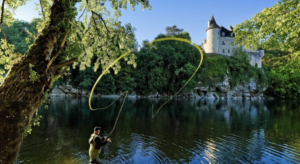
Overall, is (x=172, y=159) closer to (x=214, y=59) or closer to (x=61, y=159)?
(x=61, y=159)

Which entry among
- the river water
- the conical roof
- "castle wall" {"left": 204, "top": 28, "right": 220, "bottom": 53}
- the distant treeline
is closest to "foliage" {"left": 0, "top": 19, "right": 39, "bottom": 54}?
the distant treeline

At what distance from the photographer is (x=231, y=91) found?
65625 mm

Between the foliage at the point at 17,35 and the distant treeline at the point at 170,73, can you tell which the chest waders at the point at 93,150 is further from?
the foliage at the point at 17,35

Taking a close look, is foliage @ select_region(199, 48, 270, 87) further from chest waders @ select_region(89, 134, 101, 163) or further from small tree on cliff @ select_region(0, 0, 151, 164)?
small tree on cliff @ select_region(0, 0, 151, 164)

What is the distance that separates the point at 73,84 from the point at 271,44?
181 feet

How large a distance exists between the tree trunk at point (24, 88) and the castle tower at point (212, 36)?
74.9 metres

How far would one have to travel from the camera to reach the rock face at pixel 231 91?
62.9 m

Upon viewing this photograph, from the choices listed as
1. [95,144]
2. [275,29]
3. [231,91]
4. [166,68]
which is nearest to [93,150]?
[95,144]

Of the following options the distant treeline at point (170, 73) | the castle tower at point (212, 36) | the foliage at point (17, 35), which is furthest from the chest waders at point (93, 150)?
the castle tower at point (212, 36)

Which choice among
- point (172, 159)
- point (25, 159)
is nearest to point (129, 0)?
point (172, 159)

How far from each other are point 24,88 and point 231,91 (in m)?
69.6

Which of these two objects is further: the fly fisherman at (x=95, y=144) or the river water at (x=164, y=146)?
the river water at (x=164, y=146)

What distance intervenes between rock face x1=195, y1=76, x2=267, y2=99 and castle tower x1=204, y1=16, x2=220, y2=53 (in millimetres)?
15345

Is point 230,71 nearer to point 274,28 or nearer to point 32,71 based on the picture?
point 274,28
